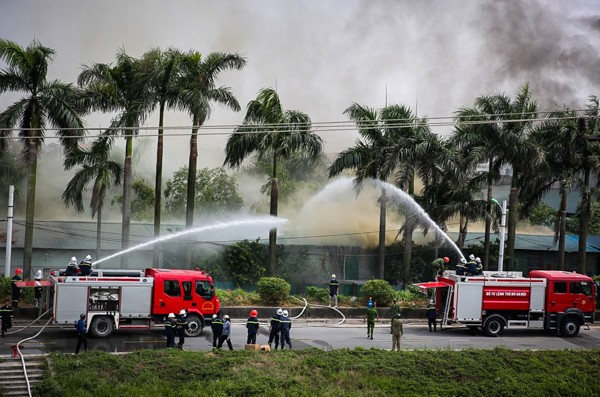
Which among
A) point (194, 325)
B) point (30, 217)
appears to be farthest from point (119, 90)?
point (194, 325)

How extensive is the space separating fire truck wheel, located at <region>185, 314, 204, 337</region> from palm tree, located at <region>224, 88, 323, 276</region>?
445 inches

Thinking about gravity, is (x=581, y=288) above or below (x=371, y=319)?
above

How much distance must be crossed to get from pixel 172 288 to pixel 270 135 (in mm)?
13440

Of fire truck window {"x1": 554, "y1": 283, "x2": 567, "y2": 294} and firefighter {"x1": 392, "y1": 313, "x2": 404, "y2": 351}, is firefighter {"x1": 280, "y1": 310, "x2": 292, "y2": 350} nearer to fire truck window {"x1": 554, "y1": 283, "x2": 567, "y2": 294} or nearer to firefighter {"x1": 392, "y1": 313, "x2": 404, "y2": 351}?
firefighter {"x1": 392, "y1": 313, "x2": 404, "y2": 351}

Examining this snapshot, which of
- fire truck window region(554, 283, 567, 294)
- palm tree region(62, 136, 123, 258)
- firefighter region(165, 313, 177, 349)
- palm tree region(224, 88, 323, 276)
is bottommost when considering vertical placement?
firefighter region(165, 313, 177, 349)

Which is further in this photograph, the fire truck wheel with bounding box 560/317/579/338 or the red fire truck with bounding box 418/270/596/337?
the fire truck wheel with bounding box 560/317/579/338

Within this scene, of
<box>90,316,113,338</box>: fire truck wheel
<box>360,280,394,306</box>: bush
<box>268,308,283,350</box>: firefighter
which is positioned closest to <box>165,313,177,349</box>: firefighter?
<box>90,316,113,338</box>: fire truck wheel

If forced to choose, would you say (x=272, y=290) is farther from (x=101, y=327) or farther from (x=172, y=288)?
(x=101, y=327)

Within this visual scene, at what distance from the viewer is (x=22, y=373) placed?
73.1 feet

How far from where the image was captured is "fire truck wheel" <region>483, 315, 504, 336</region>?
31906 millimetres

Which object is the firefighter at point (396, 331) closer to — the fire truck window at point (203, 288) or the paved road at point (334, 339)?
the paved road at point (334, 339)

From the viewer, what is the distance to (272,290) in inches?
1383

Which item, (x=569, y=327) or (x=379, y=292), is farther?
(x=379, y=292)

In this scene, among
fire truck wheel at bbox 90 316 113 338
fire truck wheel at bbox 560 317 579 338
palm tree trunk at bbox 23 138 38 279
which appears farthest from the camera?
palm tree trunk at bbox 23 138 38 279
